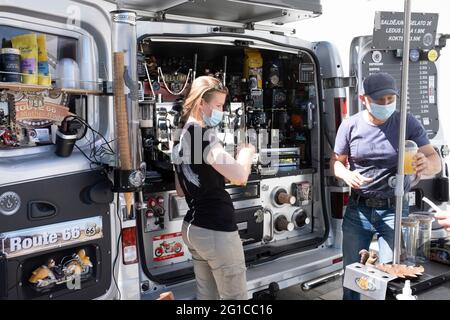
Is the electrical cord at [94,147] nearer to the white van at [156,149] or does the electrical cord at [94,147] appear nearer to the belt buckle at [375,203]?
the white van at [156,149]

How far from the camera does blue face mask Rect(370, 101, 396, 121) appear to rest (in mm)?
2771

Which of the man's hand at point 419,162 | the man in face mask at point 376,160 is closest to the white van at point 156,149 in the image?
the man in face mask at point 376,160

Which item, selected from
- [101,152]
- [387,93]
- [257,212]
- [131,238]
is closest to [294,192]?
[257,212]

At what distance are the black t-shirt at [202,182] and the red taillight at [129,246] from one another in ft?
1.14

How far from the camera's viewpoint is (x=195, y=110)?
8.75ft

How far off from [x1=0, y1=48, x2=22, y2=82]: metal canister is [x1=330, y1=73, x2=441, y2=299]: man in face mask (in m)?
1.96

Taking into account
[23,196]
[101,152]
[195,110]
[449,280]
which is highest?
[195,110]

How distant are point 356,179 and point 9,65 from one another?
204 cm

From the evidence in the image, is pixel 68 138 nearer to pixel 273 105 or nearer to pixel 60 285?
pixel 60 285

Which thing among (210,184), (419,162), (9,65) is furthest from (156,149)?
(419,162)

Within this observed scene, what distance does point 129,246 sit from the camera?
2598 mm

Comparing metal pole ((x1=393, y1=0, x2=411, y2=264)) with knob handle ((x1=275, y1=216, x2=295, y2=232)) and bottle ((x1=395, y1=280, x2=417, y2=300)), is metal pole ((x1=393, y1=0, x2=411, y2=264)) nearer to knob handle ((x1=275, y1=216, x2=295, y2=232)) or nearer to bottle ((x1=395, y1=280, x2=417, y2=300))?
bottle ((x1=395, y1=280, x2=417, y2=300))

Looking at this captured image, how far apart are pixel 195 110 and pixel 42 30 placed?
909 mm

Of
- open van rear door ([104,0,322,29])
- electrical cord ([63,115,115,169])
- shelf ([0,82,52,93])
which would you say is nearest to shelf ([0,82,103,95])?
shelf ([0,82,52,93])
